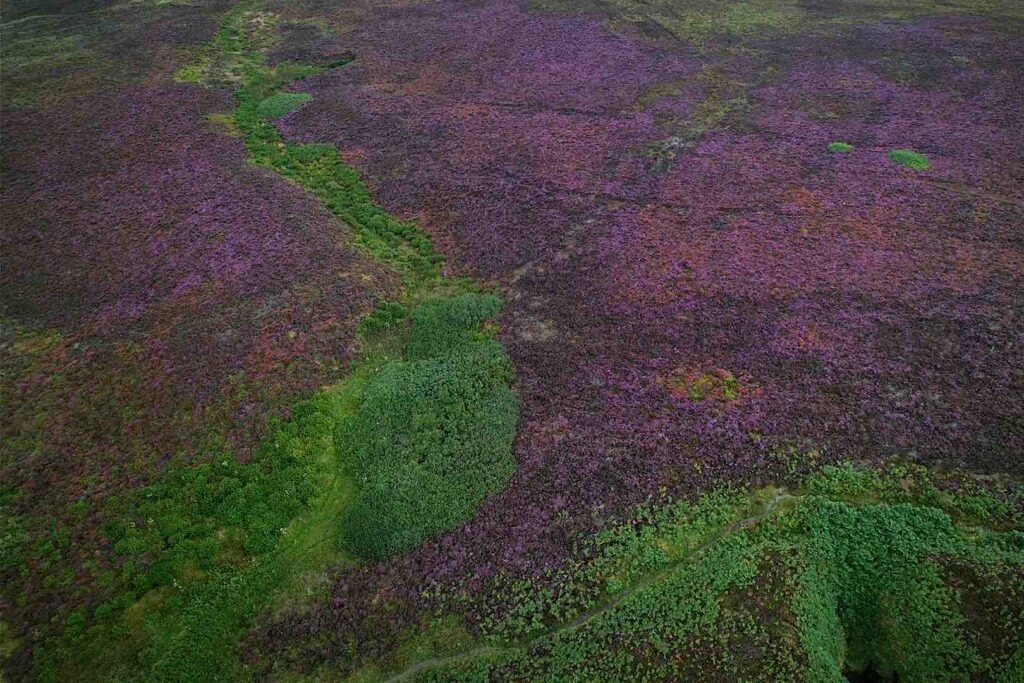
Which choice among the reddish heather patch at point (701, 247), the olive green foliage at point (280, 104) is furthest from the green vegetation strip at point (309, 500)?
the olive green foliage at point (280, 104)

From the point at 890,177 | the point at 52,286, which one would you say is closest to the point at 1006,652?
the point at 890,177

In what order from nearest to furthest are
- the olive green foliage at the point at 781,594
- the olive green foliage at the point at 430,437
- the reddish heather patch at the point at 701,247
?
the olive green foliage at the point at 781,594 < the olive green foliage at the point at 430,437 < the reddish heather patch at the point at 701,247

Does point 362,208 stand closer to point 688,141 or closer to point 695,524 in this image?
point 688,141

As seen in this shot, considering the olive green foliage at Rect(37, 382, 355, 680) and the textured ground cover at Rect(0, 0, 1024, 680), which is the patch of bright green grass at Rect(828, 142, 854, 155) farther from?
the olive green foliage at Rect(37, 382, 355, 680)

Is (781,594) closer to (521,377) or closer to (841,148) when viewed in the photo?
(521,377)

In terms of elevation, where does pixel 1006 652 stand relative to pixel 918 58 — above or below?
below

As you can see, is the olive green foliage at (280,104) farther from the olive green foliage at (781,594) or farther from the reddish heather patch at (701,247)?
the olive green foliage at (781,594)
